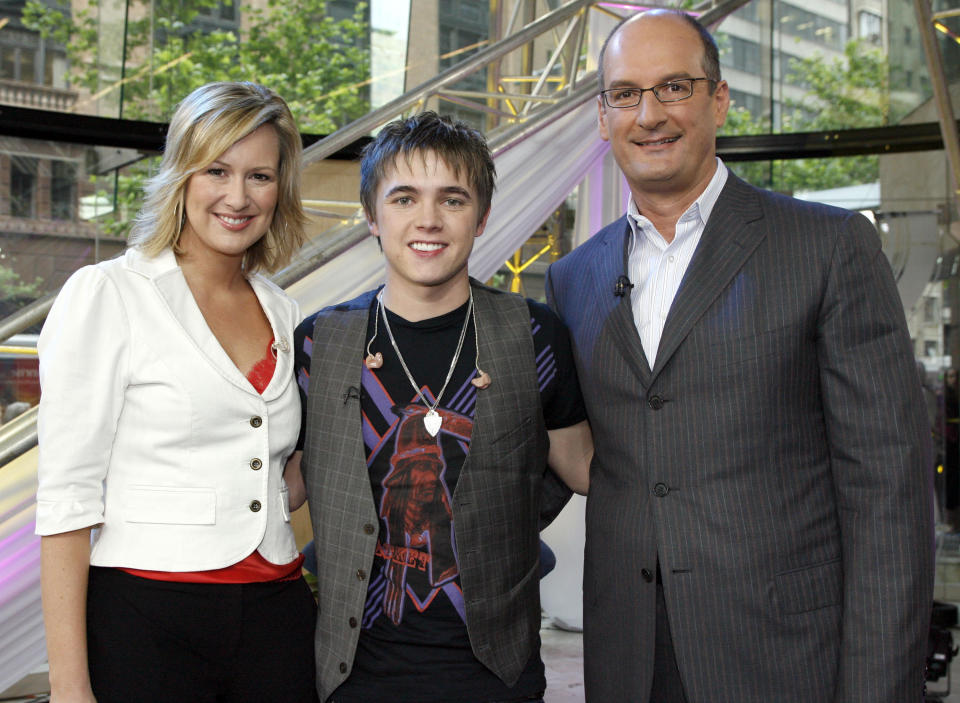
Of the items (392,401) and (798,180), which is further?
(798,180)

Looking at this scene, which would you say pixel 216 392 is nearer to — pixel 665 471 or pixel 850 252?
pixel 665 471

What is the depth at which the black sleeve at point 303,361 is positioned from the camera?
166cm

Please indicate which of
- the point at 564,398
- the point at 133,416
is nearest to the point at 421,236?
the point at 564,398

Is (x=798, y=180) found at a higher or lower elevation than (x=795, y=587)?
higher

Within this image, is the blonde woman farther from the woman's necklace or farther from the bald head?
the bald head

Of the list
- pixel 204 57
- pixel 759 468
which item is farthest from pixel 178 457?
pixel 204 57

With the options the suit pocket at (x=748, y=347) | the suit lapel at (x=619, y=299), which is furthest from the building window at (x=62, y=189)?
the suit pocket at (x=748, y=347)

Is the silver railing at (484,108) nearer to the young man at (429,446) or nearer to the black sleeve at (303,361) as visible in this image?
the black sleeve at (303,361)

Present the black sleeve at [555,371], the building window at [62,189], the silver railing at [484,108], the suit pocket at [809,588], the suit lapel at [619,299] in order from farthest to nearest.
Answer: the building window at [62,189] → the silver railing at [484,108] → the black sleeve at [555,371] → the suit lapel at [619,299] → the suit pocket at [809,588]

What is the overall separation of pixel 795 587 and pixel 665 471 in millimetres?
266

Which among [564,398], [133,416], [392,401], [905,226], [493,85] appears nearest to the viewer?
[133,416]

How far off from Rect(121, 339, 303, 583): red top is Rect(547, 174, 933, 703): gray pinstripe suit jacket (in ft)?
1.86

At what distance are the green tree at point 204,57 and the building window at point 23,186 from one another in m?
0.50

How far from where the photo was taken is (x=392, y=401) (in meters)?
1.56
